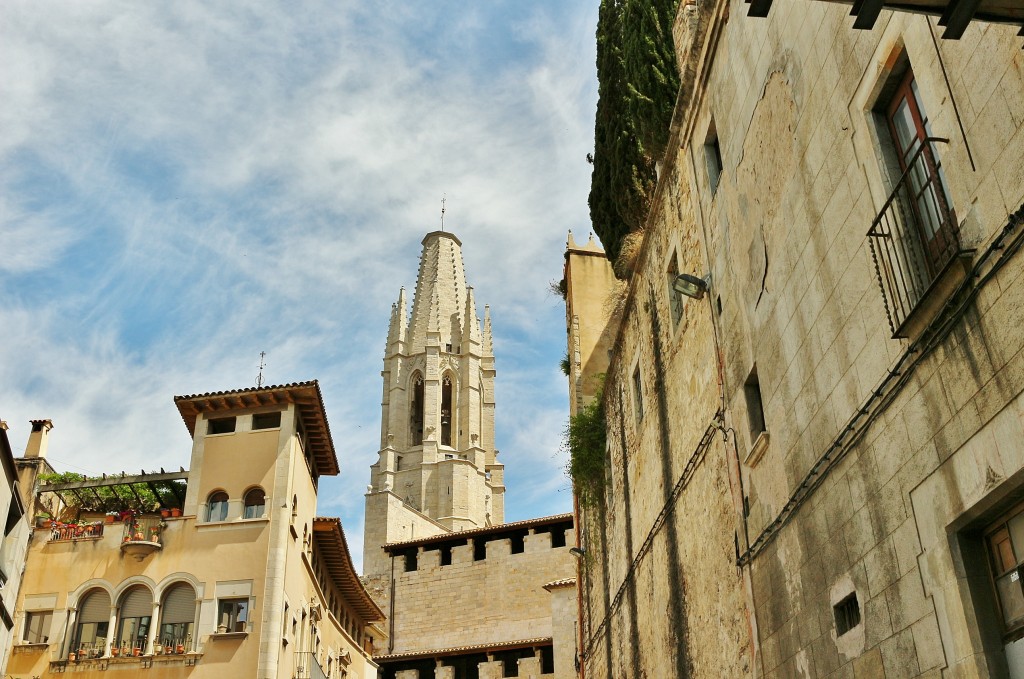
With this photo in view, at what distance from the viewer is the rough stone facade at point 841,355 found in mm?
5676

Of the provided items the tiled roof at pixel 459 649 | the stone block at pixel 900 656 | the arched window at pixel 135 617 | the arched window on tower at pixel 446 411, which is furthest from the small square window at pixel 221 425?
the arched window on tower at pixel 446 411

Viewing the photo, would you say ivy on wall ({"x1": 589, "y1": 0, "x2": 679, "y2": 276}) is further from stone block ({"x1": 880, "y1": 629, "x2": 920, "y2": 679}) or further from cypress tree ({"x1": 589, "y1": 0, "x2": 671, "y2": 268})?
stone block ({"x1": 880, "y1": 629, "x2": 920, "y2": 679})

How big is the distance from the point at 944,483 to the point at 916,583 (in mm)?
767

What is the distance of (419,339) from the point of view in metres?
93.6

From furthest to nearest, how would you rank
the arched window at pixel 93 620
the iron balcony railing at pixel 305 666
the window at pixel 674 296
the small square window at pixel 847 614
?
1. the iron balcony railing at pixel 305 666
2. the arched window at pixel 93 620
3. the window at pixel 674 296
4. the small square window at pixel 847 614

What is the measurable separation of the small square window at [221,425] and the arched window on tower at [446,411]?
62.5 meters

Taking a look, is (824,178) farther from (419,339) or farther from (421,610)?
(419,339)

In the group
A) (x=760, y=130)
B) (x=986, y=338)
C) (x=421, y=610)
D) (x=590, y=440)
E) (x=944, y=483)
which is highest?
(x=421, y=610)

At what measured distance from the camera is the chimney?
27.7 m

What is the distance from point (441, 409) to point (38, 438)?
62530mm

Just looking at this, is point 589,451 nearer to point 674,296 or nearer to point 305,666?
point 674,296

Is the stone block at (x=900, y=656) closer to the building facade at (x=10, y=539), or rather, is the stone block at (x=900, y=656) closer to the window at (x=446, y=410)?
the building facade at (x=10, y=539)

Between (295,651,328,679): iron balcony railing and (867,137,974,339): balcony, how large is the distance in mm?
21521

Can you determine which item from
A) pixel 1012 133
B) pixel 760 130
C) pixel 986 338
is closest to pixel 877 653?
pixel 986 338
